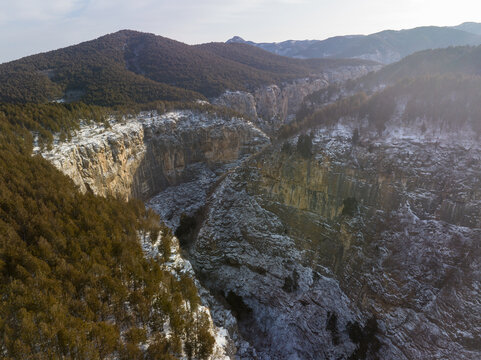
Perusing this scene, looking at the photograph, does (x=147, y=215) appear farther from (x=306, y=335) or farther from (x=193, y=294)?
(x=306, y=335)

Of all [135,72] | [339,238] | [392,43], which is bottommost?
[339,238]

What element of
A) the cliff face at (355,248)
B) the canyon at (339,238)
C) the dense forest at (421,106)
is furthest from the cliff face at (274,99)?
the cliff face at (355,248)

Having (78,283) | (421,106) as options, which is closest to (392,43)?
(421,106)

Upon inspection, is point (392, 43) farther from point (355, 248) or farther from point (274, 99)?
point (355, 248)

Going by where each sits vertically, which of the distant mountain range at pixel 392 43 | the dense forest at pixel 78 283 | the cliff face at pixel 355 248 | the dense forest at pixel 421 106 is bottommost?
the cliff face at pixel 355 248

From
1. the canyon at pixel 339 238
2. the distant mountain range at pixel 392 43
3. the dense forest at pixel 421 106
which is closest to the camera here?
the canyon at pixel 339 238

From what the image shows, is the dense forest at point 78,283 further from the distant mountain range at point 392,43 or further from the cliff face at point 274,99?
the distant mountain range at point 392,43
